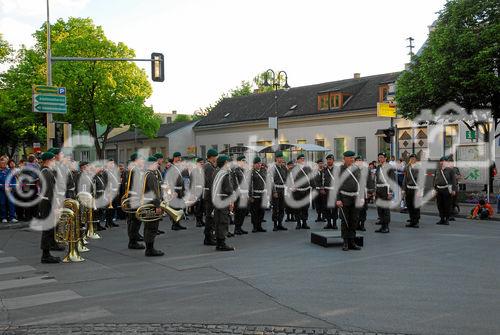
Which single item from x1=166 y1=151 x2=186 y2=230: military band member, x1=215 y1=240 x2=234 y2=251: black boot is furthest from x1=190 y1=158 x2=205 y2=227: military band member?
x1=215 y1=240 x2=234 y2=251: black boot

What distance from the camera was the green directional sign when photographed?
2048 centimetres

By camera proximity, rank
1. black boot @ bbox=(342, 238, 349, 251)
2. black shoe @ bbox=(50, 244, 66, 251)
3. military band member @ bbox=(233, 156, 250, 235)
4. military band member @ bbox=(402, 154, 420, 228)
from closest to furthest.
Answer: black boot @ bbox=(342, 238, 349, 251) < black shoe @ bbox=(50, 244, 66, 251) < military band member @ bbox=(233, 156, 250, 235) < military band member @ bbox=(402, 154, 420, 228)

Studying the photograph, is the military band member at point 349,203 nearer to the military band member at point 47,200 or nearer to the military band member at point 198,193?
the military band member at point 198,193

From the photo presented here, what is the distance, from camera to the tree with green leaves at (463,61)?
80.5ft

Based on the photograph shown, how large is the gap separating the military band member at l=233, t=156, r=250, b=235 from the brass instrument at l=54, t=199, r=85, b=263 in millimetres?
3910

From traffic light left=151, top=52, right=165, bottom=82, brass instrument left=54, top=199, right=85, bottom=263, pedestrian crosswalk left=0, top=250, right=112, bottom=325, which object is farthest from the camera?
traffic light left=151, top=52, right=165, bottom=82

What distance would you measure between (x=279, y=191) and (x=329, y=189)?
4.78 ft

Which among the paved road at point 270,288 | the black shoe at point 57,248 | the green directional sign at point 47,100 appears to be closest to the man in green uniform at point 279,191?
the paved road at point 270,288

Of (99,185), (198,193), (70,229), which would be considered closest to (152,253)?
(70,229)

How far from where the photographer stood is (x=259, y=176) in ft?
52.1

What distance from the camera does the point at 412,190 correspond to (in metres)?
16.0

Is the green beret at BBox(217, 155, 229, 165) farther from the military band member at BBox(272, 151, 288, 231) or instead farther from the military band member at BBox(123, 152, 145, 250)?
the military band member at BBox(272, 151, 288, 231)

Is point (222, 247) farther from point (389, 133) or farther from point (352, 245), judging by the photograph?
point (389, 133)

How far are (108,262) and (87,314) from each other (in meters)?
3.82
